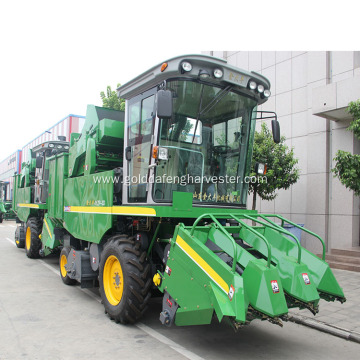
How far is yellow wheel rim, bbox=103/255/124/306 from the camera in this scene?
507 cm

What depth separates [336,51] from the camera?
10.5 metres

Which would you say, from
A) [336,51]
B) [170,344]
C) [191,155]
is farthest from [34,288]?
[336,51]

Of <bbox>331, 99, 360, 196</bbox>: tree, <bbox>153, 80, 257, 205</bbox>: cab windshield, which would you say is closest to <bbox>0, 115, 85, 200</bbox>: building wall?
<bbox>153, 80, 257, 205</bbox>: cab windshield

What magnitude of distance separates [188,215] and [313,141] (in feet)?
24.7

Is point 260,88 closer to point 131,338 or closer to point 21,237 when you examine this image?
point 131,338

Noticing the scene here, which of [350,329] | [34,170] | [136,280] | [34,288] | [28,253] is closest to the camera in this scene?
[136,280]

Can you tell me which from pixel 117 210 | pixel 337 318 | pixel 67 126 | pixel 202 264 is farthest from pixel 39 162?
pixel 67 126

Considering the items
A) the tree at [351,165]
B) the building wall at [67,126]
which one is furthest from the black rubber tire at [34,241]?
the building wall at [67,126]

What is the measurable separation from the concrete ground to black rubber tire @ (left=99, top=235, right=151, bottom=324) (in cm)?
20

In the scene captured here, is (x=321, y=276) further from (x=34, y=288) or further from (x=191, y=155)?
(x=34, y=288)

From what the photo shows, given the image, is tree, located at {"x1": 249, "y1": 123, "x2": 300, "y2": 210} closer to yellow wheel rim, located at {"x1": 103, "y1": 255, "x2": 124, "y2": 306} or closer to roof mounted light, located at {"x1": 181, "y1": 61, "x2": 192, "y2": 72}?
yellow wheel rim, located at {"x1": 103, "y1": 255, "x2": 124, "y2": 306}

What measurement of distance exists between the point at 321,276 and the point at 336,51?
8.42 metres

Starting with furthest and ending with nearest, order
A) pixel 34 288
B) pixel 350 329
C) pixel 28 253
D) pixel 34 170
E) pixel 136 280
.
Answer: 1. pixel 34 170
2. pixel 28 253
3. pixel 34 288
4. pixel 350 329
5. pixel 136 280

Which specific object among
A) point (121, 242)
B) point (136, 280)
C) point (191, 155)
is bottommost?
point (136, 280)
